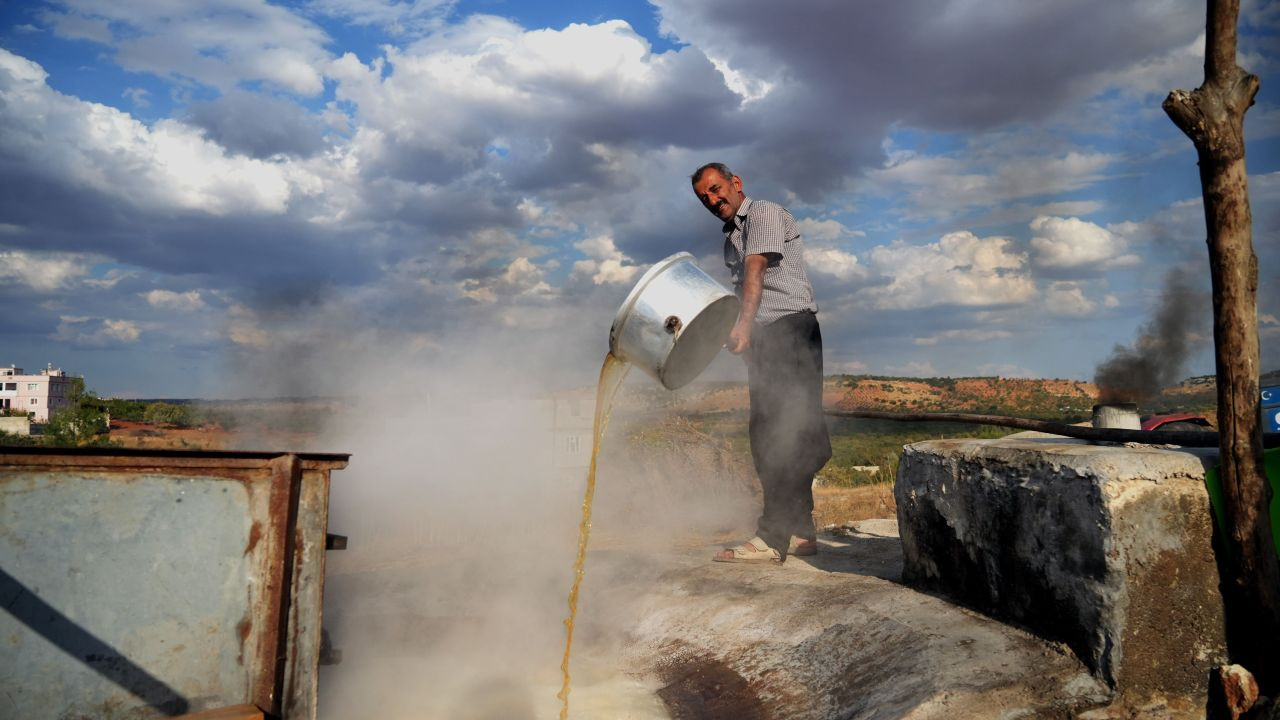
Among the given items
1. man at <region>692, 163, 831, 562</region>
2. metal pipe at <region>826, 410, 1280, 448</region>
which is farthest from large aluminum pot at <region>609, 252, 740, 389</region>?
metal pipe at <region>826, 410, 1280, 448</region>

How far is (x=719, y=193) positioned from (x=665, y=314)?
1343mm

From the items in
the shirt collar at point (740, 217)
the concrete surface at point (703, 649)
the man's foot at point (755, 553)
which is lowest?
the concrete surface at point (703, 649)

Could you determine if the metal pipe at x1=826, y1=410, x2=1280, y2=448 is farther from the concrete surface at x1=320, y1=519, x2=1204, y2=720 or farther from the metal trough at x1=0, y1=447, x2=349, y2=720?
the metal trough at x1=0, y1=447, x2=349, y2=720

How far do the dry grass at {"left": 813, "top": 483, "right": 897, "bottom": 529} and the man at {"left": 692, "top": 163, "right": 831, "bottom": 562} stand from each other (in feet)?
11.5

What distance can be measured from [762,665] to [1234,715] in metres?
1.78

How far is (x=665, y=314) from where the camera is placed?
3666mm

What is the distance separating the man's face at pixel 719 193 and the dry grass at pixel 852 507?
4.29 metres

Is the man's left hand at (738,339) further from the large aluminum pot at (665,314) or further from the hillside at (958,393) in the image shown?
the hillside at (958,393)

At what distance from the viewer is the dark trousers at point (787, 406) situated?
461cm

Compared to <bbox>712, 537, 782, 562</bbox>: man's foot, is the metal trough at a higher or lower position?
higher

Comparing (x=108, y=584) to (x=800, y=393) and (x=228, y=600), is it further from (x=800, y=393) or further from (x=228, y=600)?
(x=800, y=393)

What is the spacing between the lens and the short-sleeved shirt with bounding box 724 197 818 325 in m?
4.54

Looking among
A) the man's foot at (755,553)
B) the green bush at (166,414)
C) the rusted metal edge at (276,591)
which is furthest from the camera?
the green bush at (166,414)

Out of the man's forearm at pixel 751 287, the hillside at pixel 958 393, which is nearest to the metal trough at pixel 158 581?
the man's forearm at pixel 751 287
